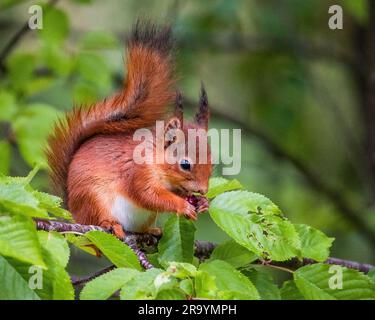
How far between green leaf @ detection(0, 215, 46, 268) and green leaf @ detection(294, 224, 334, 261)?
853mm

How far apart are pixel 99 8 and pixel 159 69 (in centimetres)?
476

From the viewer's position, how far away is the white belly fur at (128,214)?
2660 millimetres

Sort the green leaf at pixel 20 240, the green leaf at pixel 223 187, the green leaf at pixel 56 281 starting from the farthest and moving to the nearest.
→ the green leaf at pixel 223 187 → the green leaf at pixel 56 281 → the green leaf at pixel 20 240

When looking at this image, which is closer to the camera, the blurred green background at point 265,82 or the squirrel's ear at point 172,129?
the squirrel's ear at point 172,129

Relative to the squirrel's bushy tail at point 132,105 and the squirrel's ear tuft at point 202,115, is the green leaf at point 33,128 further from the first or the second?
the squirrel's ear tuft at point 202,115

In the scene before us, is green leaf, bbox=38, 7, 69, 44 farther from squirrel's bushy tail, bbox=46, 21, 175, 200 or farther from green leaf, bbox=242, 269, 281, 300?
green leaf, bbox=242, 269, 281, 300

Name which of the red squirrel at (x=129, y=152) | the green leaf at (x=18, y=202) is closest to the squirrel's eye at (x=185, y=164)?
the red squirrel at (x=129, y=152)

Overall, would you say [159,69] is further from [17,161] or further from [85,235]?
[17,161]

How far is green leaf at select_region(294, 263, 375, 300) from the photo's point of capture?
197 cm

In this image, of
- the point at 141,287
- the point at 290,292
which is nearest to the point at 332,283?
the point at 290,292

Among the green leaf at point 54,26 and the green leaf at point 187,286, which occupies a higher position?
the green leaf at point 54,26

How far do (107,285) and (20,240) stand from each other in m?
0.24

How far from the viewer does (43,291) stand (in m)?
1.65

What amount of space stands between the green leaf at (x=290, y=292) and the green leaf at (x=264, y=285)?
0.6 inches
